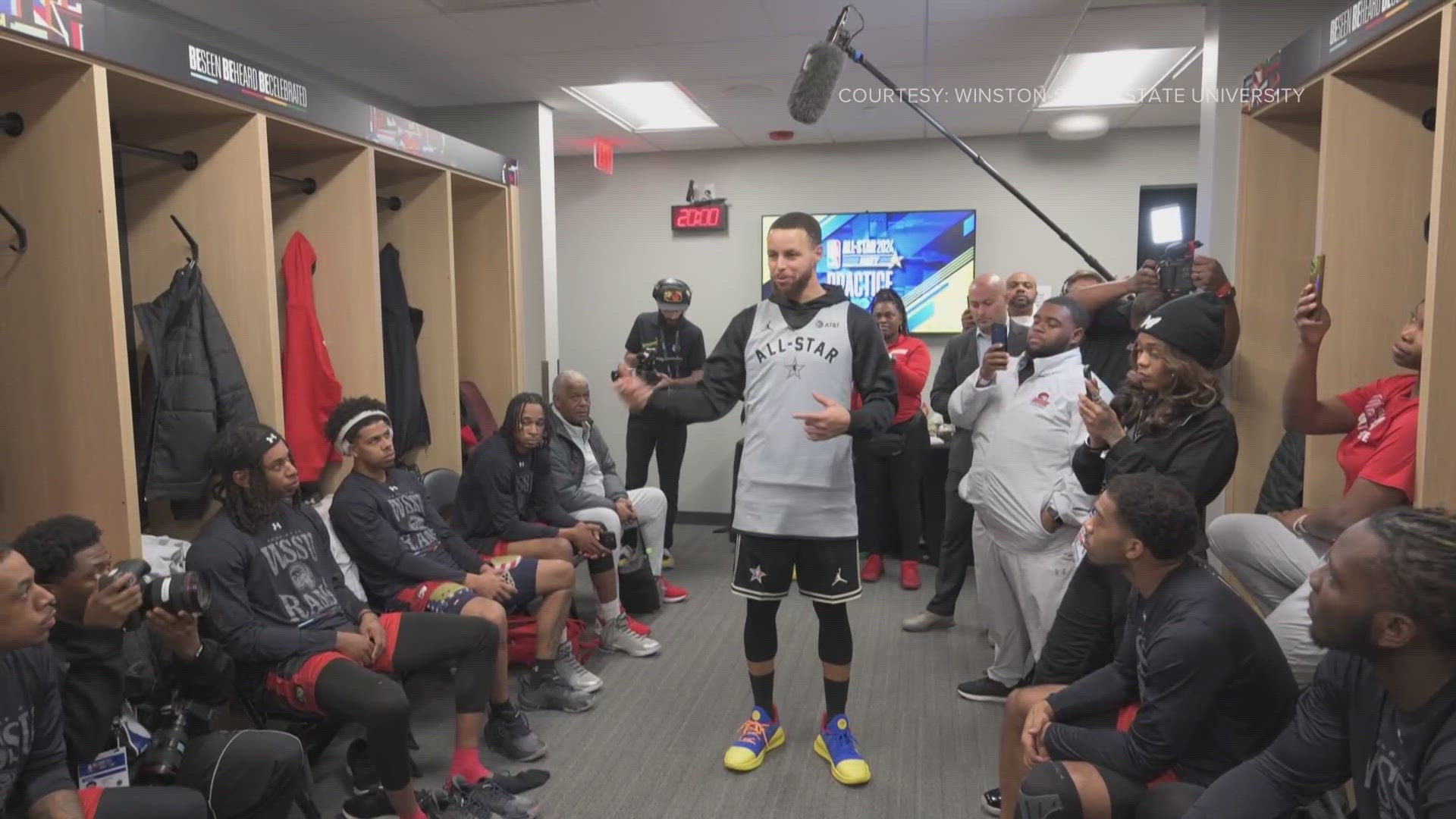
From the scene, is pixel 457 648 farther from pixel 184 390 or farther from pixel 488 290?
pixel 488 290

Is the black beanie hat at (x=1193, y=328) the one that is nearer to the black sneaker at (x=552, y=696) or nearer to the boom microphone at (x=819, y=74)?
the boom microphone at (x=819, y=74)

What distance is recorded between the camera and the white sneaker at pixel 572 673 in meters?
2.87

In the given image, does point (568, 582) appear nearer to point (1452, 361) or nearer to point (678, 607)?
point (678, 607)

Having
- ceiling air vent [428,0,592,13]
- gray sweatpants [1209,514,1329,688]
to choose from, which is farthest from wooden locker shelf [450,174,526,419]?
gray sweatpants [1209,514,1329,688]

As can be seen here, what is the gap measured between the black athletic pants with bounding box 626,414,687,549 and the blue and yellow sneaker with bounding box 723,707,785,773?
2.13 m

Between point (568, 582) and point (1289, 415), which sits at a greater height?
point (1289, 415)

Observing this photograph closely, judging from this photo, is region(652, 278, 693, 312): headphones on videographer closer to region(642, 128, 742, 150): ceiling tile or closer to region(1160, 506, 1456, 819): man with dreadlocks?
region(642, 128, 742, 150): ceiling tile

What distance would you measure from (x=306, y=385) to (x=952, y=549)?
245 cm

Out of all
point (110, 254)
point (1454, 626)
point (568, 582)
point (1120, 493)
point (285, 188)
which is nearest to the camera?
point (1454, 626)

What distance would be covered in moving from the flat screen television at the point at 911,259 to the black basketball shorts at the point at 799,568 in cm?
321

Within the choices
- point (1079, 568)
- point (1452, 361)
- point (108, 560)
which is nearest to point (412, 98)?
point (108, 560)

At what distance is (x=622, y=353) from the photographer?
19.0ft

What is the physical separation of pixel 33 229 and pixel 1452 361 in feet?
10.2

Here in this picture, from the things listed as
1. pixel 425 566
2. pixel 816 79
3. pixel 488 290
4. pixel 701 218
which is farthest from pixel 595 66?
pixel 425 566
